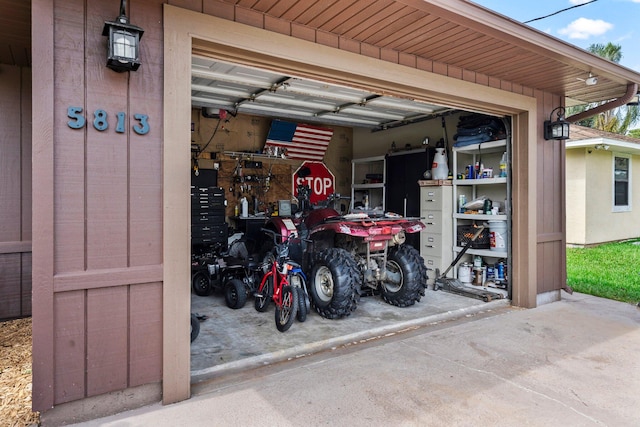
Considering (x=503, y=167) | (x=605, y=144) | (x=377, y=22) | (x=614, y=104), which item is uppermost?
(x=605, y=144)

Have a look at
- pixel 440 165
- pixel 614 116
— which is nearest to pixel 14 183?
pixel 440 165

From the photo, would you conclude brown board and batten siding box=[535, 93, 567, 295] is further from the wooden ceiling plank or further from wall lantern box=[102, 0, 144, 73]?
wall lantern box=[102, 0, 144, 73]

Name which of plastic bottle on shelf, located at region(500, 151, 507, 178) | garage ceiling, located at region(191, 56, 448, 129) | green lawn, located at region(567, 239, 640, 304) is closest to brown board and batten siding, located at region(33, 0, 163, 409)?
garage ceiling, located at region(191, 56, 448, 129)

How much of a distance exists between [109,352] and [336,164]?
6007 mm

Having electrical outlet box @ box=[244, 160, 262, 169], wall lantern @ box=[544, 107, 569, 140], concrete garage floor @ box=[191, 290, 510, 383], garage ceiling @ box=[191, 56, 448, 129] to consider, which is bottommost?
concrete garage floor @ box=[191, 290, 510, 383]

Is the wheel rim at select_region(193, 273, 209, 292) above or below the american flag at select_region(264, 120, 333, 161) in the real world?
below

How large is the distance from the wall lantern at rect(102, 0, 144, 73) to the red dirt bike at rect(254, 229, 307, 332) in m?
2.29

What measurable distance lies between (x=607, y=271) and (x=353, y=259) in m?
5.23

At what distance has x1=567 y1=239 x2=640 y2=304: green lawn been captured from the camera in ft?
17.8

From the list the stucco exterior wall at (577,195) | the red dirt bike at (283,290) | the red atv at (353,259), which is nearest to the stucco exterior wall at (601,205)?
the stucco exterior wall at (577,195)

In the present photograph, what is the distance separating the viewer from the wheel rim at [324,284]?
425 centimetres

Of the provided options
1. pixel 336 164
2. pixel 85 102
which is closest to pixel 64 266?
pixel 85 102

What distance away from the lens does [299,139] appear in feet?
23.2

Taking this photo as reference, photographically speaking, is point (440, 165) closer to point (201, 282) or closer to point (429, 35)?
point (429, 35)
